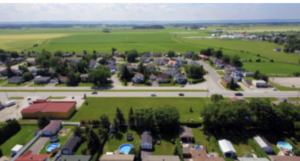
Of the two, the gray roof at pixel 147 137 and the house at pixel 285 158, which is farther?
the gray roof at pixel 147 137

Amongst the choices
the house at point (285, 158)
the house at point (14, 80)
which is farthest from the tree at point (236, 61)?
the house at point (14, 80)

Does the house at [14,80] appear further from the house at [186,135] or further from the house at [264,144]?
the house at [264,144]

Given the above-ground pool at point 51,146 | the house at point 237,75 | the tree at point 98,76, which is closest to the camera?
the above-ground pool at point 51,146

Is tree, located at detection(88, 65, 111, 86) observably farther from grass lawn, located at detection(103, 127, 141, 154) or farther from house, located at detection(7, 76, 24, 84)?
grass lawn, located at detection(103, 127, 141, 154)

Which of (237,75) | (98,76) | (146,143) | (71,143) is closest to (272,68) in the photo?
(237,75)

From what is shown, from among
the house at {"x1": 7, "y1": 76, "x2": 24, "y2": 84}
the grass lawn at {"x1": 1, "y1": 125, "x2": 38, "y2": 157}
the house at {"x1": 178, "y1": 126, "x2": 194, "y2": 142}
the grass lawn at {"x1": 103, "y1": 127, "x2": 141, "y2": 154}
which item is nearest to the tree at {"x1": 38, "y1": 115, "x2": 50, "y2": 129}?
the grass lawn at {"x1": 1, "y1": 125, "x2": 38, "y2": 157}

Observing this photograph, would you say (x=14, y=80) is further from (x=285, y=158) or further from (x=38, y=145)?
(x=285, y=158)
